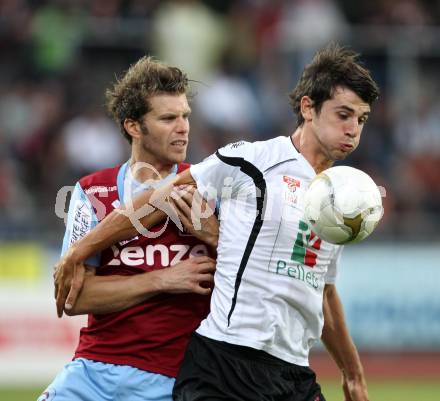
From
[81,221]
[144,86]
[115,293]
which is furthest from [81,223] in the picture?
[144,86]

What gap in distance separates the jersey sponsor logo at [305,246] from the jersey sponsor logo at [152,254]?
0.68 metres

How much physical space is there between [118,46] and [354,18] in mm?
3884

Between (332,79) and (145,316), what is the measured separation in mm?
1615

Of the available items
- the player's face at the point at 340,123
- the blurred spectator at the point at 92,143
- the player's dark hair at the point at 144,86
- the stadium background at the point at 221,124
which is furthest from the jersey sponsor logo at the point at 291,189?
the blurred spectator at the point at 92,143

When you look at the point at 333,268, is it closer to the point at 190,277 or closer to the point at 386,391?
the point at 190,277

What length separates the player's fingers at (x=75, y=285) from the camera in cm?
559

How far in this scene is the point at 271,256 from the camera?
5148 millimetres

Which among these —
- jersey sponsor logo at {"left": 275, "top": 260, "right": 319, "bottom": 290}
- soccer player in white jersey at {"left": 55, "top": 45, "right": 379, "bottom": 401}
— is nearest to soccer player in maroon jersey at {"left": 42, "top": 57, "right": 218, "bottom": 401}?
soccer player in white jersey at {"left": 55, "top": 45, "right": 379, "bottom": 401}

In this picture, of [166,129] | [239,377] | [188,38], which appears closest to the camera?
[239,377]

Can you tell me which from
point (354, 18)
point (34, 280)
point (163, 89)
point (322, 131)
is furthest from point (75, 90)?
point (322, 131)

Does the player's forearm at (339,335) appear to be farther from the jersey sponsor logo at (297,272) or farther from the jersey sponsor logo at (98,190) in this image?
the jersey sponsor logo at (98,190)

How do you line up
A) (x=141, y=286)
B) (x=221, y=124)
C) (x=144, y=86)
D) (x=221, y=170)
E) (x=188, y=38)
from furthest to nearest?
(x=188, y=38)
(x=221, y=124)
(x=144, y=86)
(x=141, y=286)
(x=221, y=170)

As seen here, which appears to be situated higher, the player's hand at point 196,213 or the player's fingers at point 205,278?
the player's hand at point 196,213

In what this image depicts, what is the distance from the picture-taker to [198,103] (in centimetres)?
1421
